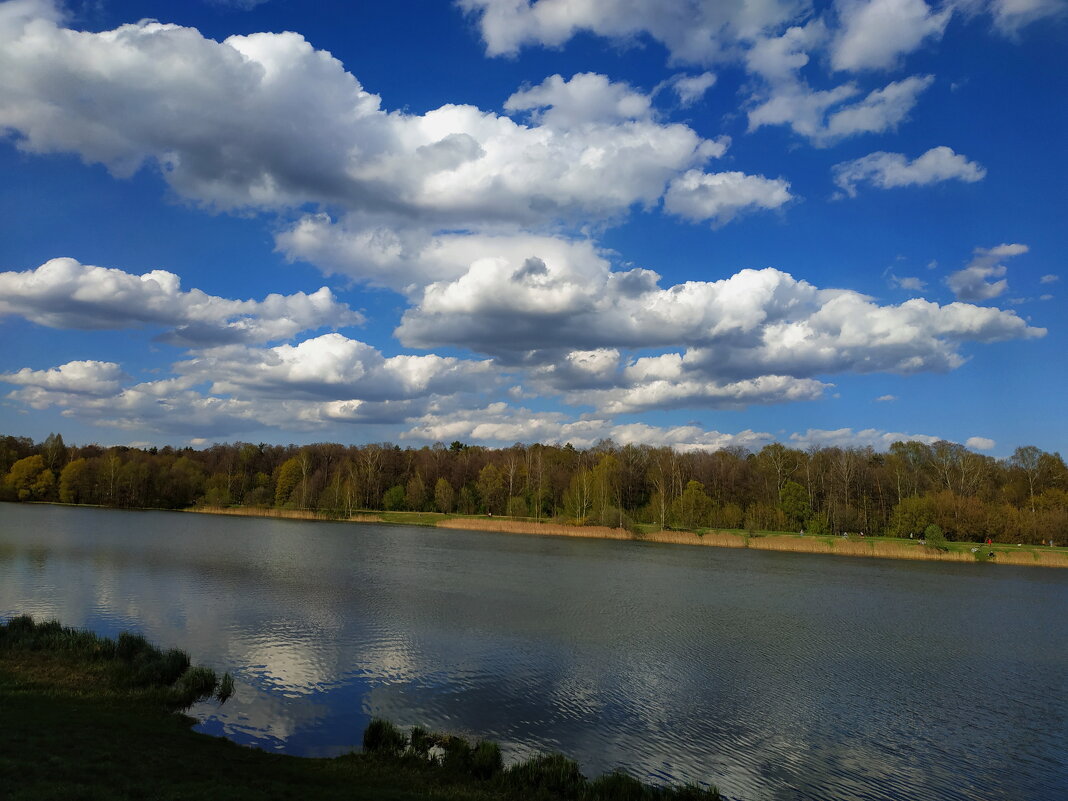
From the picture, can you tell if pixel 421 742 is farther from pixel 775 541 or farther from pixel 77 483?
pixel 77 483

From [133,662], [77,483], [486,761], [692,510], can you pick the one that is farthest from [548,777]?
[77,483]

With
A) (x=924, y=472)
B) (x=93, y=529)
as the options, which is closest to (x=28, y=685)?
(x=93, y=529)

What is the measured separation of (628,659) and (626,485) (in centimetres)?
7440

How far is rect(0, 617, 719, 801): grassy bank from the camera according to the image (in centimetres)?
805

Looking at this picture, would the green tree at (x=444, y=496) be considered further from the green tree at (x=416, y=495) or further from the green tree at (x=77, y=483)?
the green tree at (x=77, y=483)

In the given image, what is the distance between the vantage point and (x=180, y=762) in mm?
9195

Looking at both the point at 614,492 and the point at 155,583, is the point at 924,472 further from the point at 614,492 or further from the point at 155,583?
the point at 155,583

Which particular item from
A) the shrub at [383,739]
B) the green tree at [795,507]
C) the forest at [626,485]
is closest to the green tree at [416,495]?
the forest at [626,485]

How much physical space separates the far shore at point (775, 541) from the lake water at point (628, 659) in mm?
20306

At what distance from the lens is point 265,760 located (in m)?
10.2

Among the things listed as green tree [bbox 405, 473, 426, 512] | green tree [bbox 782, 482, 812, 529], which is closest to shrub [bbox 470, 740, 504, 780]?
green tree [bbox 782, 482, 812, 529]

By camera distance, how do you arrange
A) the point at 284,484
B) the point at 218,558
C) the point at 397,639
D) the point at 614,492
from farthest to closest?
the point at 284,484
the point at 614,492
the point at 218,558
the point at 397,639

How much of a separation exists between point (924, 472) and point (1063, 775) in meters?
88.4

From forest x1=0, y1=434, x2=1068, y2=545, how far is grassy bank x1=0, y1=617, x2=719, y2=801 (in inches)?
2658
